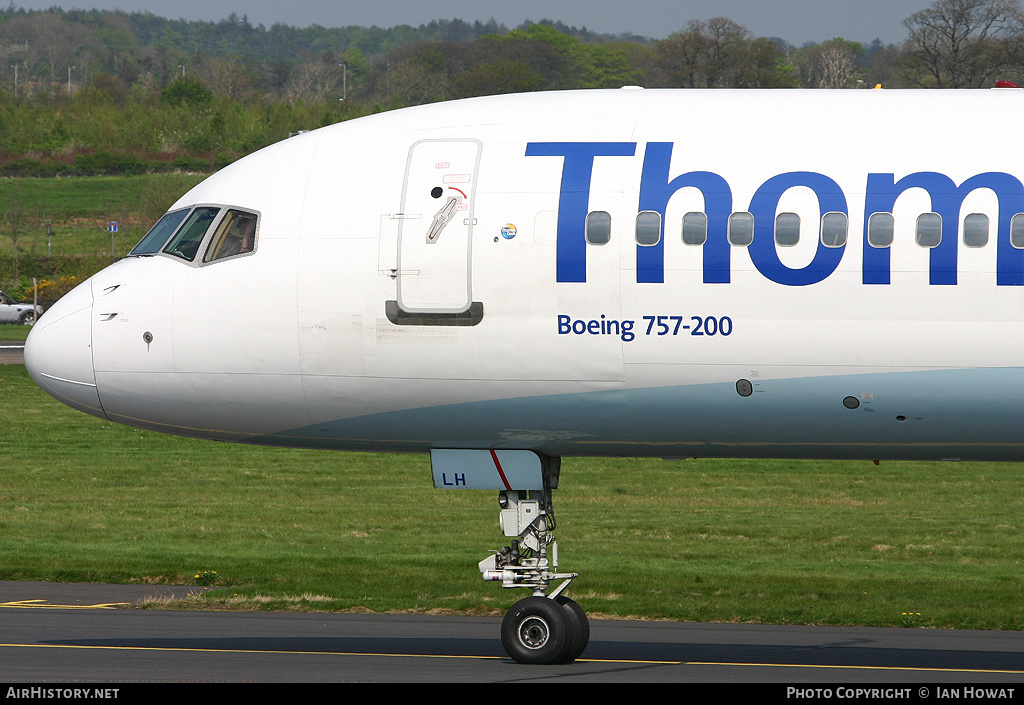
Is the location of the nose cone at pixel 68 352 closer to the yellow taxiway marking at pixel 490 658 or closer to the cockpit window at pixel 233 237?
the cockpit window at pixel 233 237

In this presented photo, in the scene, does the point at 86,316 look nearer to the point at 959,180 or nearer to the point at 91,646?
the point at 91,646

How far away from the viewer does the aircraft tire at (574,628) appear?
15776mm

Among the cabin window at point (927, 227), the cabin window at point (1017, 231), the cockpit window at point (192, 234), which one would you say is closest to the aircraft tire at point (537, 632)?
the cockpit window at point (192, 234)

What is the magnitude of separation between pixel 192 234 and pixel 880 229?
7906 millimetres

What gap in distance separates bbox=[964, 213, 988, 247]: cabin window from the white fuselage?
0.03 m

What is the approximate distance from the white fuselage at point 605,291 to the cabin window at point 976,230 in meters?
0.03

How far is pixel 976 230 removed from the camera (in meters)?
14.0

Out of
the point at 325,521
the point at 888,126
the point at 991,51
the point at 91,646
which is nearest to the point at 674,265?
the point at 888,126

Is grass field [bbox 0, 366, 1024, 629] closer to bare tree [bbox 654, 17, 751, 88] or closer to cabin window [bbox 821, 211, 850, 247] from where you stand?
cabin window [bbox 821, 211, 850, 247]

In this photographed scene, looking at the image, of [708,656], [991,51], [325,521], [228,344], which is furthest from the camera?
[991,51]

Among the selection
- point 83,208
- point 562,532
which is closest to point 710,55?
point 83,208

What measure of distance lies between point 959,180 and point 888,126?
Result: 1.02 metres

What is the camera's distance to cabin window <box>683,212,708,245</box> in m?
14.4

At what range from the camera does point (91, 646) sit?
58.6 feet
